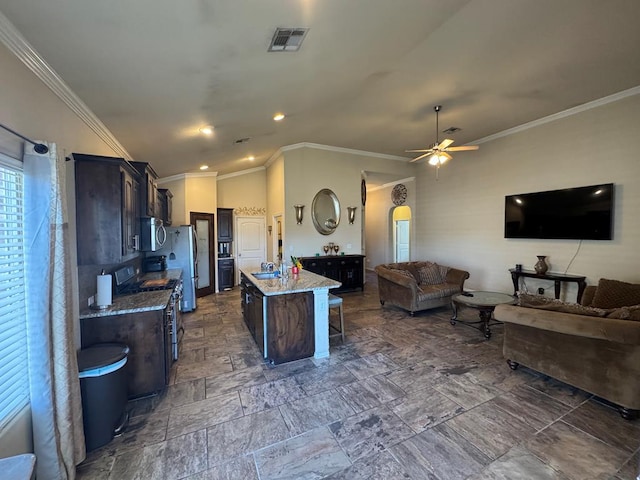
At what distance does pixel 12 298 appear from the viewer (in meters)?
1.67

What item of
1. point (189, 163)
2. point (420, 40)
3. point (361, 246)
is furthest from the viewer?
point (361, 246)

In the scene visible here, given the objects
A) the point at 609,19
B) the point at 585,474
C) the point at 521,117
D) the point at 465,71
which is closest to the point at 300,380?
the point at 585,474

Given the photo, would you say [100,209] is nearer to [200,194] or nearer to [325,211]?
[200,194]

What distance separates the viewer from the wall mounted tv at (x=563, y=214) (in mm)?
4315

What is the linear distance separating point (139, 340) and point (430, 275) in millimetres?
4983

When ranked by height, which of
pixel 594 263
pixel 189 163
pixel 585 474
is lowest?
pixel 585 474

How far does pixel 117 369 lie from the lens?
2121 millimetres

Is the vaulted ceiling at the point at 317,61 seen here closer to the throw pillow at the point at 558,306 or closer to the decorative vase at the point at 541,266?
the decorative vase at the point at 541,266

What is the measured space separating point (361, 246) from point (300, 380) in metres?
4.68

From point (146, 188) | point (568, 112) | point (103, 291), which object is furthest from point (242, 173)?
point (568, 112)

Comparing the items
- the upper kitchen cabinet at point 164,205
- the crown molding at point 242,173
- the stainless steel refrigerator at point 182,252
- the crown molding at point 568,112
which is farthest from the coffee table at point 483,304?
the crown molding at point 242,173

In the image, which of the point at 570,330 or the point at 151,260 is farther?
the point at 151,260

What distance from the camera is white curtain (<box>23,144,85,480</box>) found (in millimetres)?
1653

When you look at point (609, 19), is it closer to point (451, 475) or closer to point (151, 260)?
point (451, 475)
